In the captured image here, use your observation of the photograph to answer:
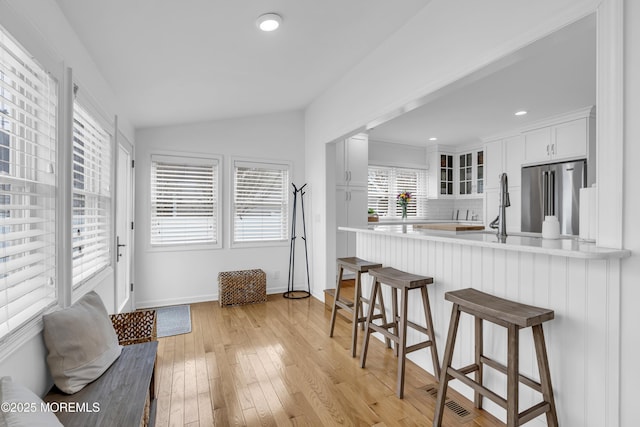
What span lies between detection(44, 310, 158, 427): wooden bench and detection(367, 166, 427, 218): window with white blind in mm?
4775

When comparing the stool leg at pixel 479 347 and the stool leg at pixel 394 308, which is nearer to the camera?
the stool leg at pixel 479 347

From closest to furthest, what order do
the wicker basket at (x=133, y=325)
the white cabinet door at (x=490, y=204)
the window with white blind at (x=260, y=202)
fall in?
the wicker basket at (x=133, y=325) < the window with white blind at (x=260, y=202) < the white cabinet door at (x=490, y=204)

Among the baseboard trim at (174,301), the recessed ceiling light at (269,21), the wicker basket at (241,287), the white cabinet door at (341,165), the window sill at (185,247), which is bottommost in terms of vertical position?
the baseboard trim at (174,301)

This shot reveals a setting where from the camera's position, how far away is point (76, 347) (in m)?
1.52

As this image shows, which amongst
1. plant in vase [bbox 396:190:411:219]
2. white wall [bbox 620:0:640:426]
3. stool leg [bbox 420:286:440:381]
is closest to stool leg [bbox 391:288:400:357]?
stool leg [bbox 420:286:440:381]

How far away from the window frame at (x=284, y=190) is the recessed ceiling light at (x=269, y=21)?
90.7 inches

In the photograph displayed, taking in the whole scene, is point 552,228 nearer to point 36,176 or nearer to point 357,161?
point 36,176

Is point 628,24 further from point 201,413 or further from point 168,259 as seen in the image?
point 168,259

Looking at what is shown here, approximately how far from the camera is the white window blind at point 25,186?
123 cm

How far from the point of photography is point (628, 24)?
1323 mm

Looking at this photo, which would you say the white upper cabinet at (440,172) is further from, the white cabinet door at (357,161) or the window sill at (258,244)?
the window sill at (258,244)

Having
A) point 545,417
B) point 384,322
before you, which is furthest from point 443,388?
point 384,322

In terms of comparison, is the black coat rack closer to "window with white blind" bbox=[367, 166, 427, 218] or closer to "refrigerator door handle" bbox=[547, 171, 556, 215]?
"window with white blind" bbox=[367, 166, 427, 218]

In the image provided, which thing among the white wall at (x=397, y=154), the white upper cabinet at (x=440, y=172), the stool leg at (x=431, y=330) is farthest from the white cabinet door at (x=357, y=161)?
the stool leg at (x=431, y=330)
